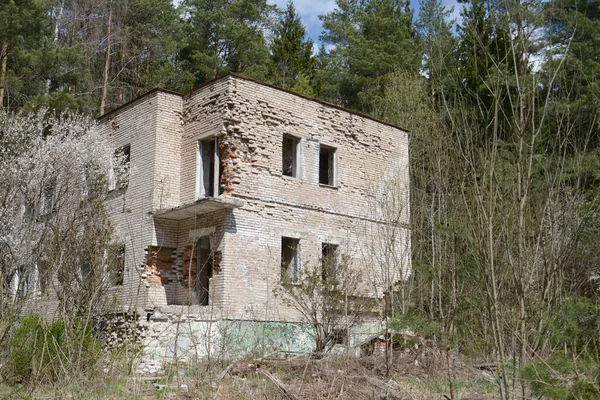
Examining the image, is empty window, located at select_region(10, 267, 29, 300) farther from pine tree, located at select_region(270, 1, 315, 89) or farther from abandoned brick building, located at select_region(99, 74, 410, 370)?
pine tree, located at select_region(270, 1, 315, 89)

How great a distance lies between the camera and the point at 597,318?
5.87 meters

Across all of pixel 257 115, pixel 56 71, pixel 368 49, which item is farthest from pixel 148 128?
pixel 368 49

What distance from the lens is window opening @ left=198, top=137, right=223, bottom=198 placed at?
16656 millimetres

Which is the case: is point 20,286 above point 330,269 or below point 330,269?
below

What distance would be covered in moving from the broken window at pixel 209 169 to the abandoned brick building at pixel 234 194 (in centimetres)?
3

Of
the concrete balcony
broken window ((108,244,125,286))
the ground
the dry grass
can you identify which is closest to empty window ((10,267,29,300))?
the ground

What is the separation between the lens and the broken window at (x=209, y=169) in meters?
16.7

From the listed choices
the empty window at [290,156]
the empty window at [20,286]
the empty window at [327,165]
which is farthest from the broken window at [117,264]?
the empty window at [327,165]

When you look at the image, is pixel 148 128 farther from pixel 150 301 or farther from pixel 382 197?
pixel 382 197

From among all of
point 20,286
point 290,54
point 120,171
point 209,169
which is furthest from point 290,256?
point 290,54

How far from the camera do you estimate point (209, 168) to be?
17562mm

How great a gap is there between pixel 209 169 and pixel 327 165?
151 inches

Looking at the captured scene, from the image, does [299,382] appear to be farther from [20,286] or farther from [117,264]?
[117,264]

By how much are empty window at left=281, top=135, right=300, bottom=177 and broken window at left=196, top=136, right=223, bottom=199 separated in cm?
187
